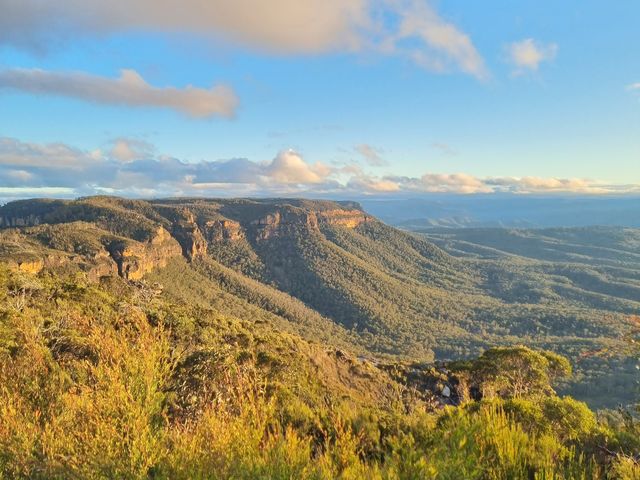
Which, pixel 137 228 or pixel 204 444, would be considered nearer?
pixel 204 444

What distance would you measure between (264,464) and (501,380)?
92.3 ft

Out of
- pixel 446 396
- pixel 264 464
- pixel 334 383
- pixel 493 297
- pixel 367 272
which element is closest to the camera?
pixel 264 464

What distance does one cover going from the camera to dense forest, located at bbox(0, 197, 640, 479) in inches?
207

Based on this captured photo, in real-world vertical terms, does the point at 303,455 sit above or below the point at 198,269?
above

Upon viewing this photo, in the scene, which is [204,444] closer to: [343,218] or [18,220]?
[18,220]

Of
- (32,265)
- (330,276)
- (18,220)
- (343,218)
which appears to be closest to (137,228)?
(18,220)

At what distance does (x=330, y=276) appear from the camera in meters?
126

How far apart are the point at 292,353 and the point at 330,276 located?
333 feet

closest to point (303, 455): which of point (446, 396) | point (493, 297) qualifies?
point (446, 396)

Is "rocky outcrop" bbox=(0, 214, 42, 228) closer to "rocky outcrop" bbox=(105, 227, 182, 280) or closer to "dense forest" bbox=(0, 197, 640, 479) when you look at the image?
"dense forest" bbox=(0, 197, 640, 479)

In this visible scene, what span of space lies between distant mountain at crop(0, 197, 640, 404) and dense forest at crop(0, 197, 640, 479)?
76 centimetres

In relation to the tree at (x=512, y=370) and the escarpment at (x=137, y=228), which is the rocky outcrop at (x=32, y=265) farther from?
the tree at (x=512, y=370)

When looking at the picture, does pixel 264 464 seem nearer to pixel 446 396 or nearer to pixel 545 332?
pixel 446 396

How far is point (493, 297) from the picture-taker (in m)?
145
